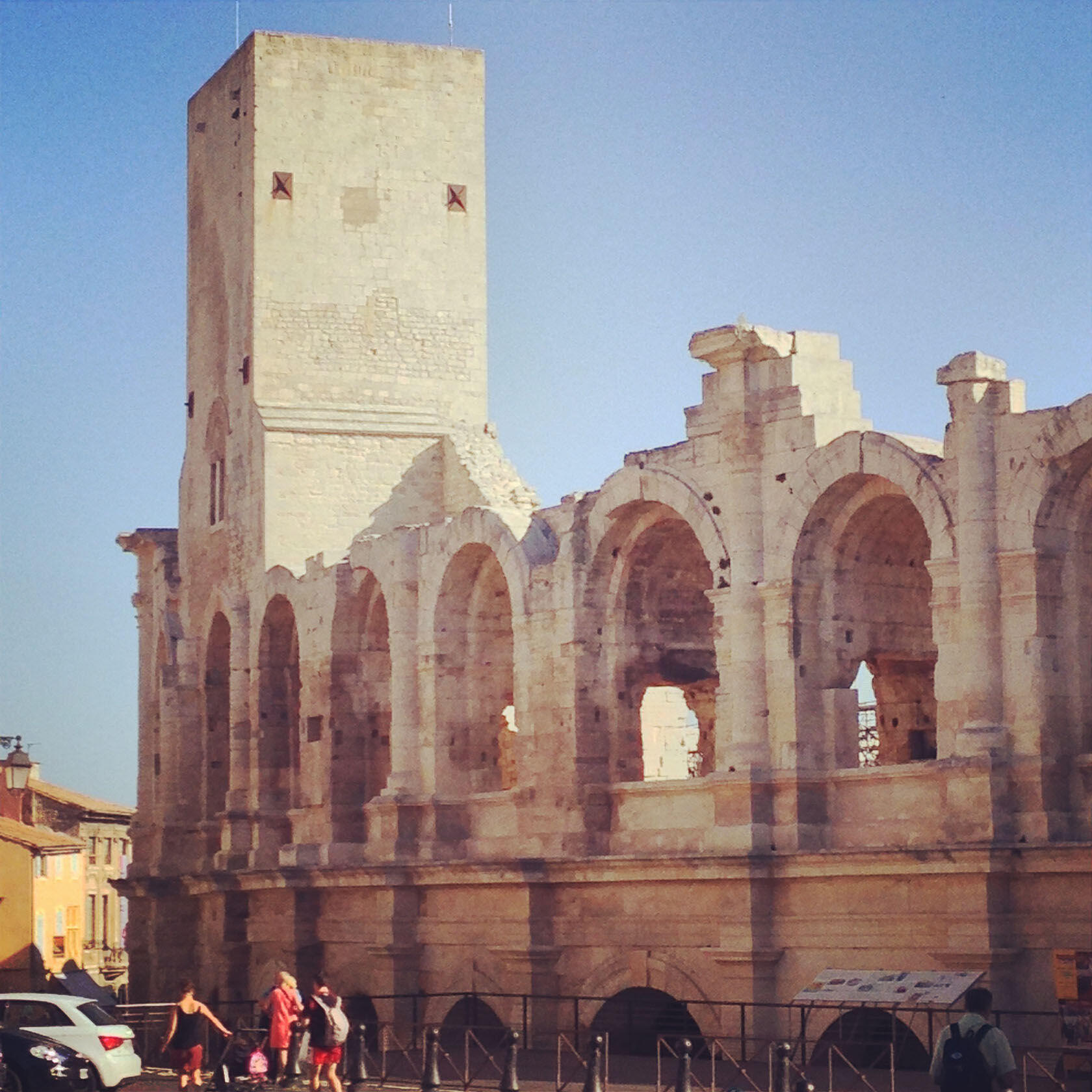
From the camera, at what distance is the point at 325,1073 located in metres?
27.0

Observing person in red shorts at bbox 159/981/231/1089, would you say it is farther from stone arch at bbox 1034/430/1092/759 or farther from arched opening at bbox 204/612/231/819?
arched opening at bbox 204/612/231/819

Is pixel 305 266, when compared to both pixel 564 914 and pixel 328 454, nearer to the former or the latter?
pixel 328 454

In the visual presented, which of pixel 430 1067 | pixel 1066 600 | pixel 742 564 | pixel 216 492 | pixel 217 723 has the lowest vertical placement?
pixel 430 1067

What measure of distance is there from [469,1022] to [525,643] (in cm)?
504

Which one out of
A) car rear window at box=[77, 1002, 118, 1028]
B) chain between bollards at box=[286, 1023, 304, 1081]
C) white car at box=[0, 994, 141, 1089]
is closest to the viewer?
white car at box=[0, 994, 141, 1089]

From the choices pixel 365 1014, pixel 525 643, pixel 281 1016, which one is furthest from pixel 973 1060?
pixel 365 1014

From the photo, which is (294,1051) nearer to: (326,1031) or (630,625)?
(326,1031)

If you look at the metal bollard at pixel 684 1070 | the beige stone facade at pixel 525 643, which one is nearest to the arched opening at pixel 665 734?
the beige stone facade at pixel 525 643

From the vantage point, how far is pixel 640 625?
29.4 meters

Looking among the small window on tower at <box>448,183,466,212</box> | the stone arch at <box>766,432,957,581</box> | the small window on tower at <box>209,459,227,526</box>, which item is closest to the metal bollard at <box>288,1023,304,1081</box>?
the stone arch at <box>766,432,957,581</box>

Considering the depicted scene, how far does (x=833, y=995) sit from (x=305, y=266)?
697 inches

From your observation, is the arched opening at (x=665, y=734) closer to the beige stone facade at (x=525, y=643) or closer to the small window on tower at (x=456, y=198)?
the beige stone facade at (x=525, y=643)

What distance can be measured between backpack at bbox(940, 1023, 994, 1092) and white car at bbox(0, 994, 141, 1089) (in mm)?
10808

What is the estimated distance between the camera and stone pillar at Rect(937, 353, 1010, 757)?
78.7ft
